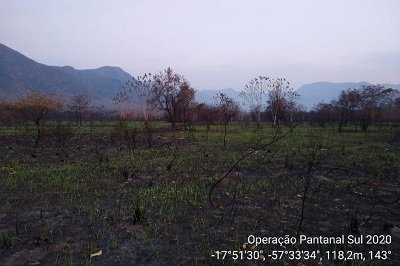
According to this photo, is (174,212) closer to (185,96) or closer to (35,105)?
(35,105)

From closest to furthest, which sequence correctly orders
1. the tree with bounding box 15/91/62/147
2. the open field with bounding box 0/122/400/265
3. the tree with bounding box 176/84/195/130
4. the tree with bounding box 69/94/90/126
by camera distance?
the open field with bounding box 0/122/400/265 → the tree with bounding box 15/91/62/147 → the tree with bounding box 176/84/195/130 → the tree with bounding box 69/94/90/126

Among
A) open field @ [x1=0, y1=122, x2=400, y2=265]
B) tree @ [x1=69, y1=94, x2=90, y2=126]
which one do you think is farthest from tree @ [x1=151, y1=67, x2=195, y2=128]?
open field @ [x1=0, y1=122, x2=400, y2=265]

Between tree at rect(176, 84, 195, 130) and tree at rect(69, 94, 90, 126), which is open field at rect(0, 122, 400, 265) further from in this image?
tree at rect(69, 94, 90, 126)

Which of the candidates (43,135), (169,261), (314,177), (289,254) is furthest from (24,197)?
(43,135)

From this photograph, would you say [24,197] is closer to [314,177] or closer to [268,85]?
[314,177]

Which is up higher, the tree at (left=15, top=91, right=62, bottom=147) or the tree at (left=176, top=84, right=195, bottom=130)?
the tree at (left=176, top=84, right=195, bottom=130)

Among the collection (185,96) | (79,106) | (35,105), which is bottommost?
(35,105)

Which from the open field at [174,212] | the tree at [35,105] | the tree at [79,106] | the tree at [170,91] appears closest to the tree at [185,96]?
the tree at [170,91]

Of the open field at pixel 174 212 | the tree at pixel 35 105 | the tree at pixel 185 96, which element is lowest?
the open field at pixel 174 212

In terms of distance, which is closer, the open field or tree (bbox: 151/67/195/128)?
the open field

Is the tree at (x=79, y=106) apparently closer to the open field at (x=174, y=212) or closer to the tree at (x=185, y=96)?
the tree at (x=185, y=96)

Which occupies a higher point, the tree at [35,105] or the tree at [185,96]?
the tree at [185,96]

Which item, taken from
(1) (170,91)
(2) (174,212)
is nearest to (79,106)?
(1) (170,91)

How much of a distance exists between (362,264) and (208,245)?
2445 millimetres
